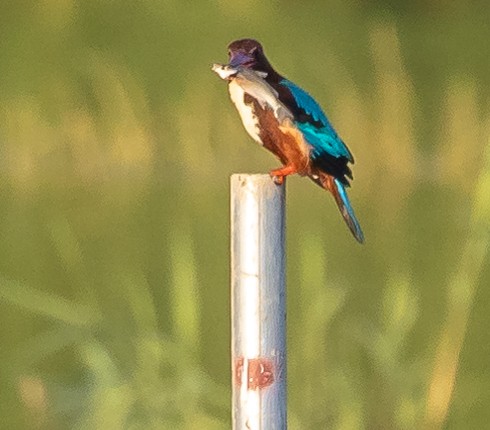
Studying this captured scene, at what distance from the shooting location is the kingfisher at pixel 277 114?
1.69 metres

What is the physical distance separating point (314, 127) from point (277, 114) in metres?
0.06

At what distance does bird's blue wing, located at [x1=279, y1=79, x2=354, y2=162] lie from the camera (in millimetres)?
1726

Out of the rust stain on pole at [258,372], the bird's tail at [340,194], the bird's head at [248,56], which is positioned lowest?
the rust stain on pole at [258,372]

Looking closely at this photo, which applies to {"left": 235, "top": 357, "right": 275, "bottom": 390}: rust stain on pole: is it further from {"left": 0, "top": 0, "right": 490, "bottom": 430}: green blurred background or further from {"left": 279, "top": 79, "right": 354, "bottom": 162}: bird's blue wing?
{"left": 0, "top": 0, "right": 490, "bottom": 430}: green blurred background

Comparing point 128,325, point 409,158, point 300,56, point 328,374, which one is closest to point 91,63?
point 300,56

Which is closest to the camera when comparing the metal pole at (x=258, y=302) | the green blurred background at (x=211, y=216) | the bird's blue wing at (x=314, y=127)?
the metal pole at (x=258, y=302)

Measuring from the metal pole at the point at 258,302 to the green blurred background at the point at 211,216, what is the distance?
2.56 ft

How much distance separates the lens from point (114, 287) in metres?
3.20

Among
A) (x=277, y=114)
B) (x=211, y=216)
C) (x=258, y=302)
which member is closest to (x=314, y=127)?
(x=277, y=114)

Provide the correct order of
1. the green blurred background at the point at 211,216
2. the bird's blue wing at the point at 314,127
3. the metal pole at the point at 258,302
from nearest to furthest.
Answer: the metal pole at the point at 258,302, the bird's blue wing at the point at 314,127, the green blurred background at the point at 211,216

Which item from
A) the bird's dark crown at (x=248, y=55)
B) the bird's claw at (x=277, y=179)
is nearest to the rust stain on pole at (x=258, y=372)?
the bird's claw at (x=277, y=179)

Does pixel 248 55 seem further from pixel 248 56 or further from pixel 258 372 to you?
pixel 258 372

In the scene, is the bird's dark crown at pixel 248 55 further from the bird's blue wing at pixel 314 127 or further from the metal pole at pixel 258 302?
the metal pole at pixel 258 302

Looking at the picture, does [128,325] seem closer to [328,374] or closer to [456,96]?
[328,374]
